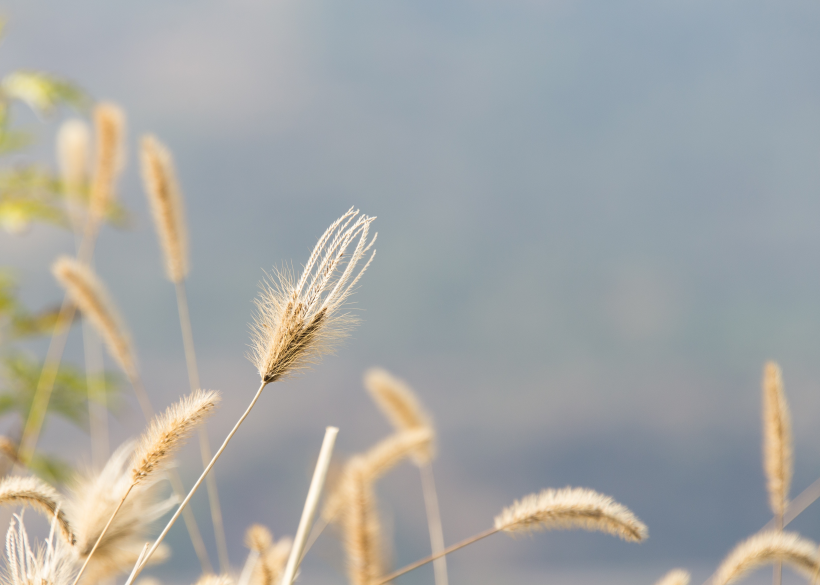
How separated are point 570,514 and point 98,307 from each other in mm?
1306

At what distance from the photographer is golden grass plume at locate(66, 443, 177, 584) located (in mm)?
848

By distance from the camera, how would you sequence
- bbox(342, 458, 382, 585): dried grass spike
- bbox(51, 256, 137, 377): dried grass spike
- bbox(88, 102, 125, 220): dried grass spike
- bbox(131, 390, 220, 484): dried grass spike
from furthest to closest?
bbox(88, 102, 125, 220): dried grass spike → bbox(51, 256, 137, 377): dried grass spike → bbox(342, 458, 382, 585): dried grass spike → bbox(131, 390, 220, 484): dried grass spike

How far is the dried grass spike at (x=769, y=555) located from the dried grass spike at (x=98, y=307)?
4.51 ft

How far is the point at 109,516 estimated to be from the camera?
2.83ft

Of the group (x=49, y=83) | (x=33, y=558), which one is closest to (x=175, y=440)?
(x=33, y=558)

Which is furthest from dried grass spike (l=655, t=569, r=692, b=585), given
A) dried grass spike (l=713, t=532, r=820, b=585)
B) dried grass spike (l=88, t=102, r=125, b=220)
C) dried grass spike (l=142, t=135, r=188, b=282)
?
dried grass spike (l=88, t=102, r=125, b=220)

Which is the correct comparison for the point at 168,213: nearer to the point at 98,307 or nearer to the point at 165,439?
the point at 98,307

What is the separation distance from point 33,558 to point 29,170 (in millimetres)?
5298

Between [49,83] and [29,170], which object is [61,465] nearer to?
[29,170]

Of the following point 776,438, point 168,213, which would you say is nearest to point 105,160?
point 168,213

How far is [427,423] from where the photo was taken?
1.78 m

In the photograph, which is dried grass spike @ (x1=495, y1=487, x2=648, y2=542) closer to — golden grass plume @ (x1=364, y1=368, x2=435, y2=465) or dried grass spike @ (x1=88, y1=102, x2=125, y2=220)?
golden grass plume @ (x1=364, y1=368, x2=435, y2=465)

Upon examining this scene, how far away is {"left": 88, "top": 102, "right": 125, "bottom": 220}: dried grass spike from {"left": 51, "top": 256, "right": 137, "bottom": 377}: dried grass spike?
2.19 ft

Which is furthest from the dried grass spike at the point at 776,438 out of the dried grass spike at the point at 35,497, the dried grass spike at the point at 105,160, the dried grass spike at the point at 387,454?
the dried grass spike at the point at 105,160
